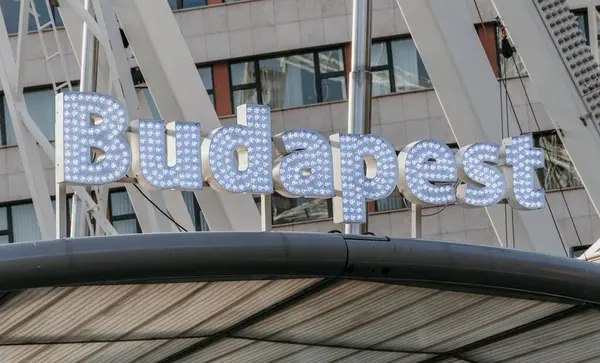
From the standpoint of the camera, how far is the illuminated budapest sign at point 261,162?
22.2 meters

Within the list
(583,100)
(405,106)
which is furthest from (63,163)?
(405,106)

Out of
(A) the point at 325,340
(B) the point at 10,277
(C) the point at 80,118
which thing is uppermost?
(C) the point at 80,118

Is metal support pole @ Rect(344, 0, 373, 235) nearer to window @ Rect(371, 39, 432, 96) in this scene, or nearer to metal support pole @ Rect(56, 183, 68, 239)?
metal support pole @ Rect(56, 183, 68, 239)

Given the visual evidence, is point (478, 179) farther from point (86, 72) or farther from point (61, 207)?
point (86, 72)

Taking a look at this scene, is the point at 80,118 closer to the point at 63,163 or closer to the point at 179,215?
the point at 63,163

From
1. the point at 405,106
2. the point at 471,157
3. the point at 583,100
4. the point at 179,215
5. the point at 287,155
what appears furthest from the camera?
the point at 405,106

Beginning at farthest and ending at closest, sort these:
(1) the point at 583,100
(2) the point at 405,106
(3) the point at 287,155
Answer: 1. (2) the point at 405,106
2. (1) the point at 583,100
3. (3) the point at 287,155

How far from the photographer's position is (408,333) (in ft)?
76.5

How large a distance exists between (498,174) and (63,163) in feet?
22.1

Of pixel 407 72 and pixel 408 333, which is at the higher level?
pixel 407 72

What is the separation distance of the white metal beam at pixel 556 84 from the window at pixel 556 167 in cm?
2125

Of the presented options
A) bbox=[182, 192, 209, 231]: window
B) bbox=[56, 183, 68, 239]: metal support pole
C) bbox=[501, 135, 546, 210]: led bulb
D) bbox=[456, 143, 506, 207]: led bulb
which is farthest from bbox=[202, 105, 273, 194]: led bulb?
bbox=[182, 192, 209, 231]: window

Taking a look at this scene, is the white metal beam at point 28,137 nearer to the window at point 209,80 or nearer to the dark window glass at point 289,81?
the window at point 209,80

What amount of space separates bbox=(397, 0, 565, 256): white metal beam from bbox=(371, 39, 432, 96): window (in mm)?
21112
